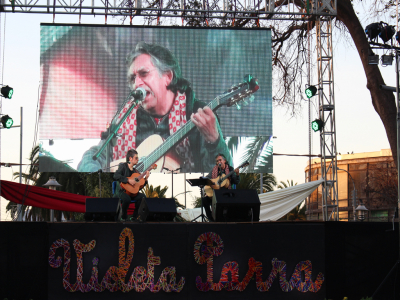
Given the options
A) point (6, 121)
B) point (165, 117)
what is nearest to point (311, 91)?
point (165, 117)

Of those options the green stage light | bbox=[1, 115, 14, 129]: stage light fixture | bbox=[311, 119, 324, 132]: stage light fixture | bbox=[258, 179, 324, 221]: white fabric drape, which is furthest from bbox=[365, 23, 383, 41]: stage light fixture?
bbox=[1, 115, 14, 129]: stage light fixture

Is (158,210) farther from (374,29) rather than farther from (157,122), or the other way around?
(157,122)

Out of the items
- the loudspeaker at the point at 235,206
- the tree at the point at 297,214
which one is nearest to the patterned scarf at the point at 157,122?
the loudspeaker at the point at 235,206

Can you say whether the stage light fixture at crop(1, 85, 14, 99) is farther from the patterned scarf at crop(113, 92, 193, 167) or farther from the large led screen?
the patterned scarf at crop(113, 92, 193, 167)

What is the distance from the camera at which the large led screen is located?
10.4 m

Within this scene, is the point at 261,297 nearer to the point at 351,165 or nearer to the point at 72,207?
the point at 72,207

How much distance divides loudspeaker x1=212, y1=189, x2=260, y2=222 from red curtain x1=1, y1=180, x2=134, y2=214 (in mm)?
3311

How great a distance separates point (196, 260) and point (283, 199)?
4845 mm

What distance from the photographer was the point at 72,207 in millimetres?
8797

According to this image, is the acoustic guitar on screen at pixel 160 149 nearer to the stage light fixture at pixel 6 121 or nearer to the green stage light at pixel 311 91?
the green stage light at pixel 311 91

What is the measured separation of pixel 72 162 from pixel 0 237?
513 centimetres

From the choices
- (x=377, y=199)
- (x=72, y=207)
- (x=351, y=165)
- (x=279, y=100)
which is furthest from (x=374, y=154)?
(x=72, y=207)

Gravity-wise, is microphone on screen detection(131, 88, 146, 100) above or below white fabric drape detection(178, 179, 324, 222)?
above

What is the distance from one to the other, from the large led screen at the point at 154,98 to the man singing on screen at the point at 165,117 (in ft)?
0.07
